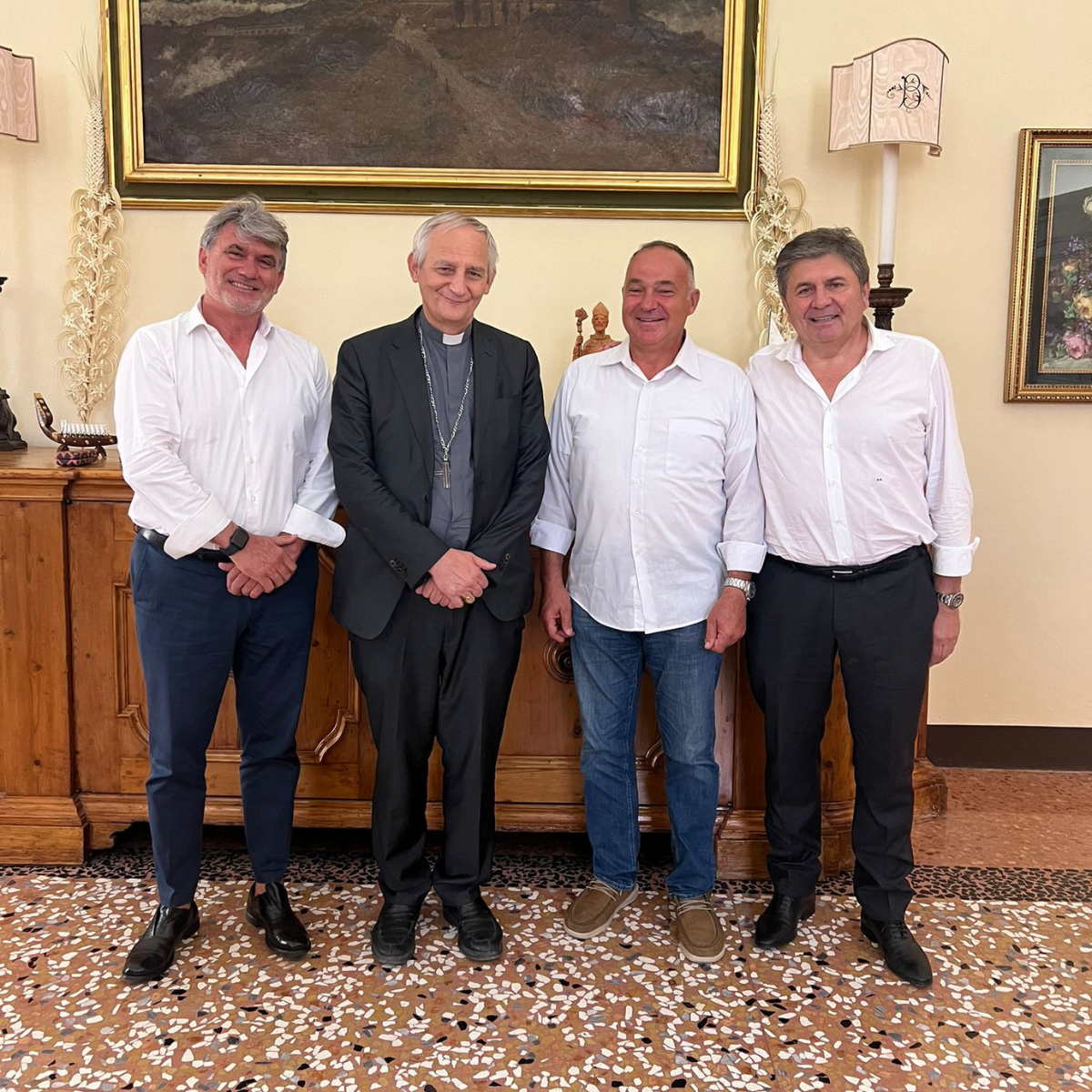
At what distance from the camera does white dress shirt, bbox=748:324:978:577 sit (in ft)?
6.91

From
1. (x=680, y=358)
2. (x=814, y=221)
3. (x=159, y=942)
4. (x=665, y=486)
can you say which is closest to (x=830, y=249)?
(x=680, y=358)

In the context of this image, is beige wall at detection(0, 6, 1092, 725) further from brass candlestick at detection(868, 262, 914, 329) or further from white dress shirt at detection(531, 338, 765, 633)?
white dress shirt at detection(531, 338, 765, 633)

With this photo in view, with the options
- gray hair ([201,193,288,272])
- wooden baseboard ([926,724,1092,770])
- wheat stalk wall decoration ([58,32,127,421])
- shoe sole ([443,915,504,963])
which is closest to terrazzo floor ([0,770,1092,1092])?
shoe sole ([443,915,504,963])

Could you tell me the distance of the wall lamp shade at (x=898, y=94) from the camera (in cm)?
277

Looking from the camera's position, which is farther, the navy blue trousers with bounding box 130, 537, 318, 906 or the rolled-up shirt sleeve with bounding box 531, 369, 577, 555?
the rolled-up shirt sleeve with bounding box 531, 369, 577, 555

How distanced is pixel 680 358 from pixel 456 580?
2.40ft

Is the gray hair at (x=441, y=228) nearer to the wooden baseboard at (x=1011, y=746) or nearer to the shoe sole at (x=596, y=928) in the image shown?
the shoe sole at (x=596, y=928)

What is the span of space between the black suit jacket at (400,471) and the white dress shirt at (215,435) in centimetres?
12

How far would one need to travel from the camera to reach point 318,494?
7.41 feet

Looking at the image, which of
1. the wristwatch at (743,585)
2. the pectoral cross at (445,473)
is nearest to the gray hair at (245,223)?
the pectoral cross at (445,473)

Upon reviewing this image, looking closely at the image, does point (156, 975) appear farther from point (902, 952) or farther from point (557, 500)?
point (902, 952)

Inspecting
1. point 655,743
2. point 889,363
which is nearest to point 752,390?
point 889,363

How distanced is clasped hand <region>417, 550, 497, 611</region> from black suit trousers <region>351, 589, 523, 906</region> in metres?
Answer: 0.05

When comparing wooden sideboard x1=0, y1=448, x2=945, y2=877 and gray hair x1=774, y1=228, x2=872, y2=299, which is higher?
gray hair x1=774, y1=228, x2=872, y2=299
